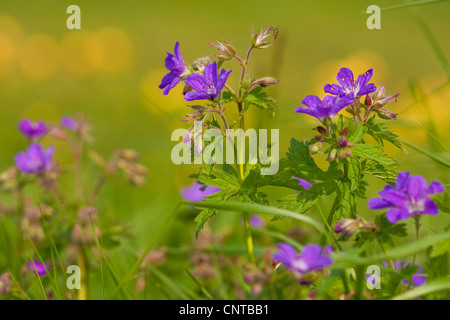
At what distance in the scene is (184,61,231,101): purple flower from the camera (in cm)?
139

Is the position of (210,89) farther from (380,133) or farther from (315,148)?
(380,133)

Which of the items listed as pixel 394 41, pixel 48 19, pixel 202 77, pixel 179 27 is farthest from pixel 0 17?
pixel 202 77

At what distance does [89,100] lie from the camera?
18.9 ft

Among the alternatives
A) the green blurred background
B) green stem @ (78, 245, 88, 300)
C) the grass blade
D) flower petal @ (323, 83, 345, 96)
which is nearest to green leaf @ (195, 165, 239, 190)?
flower petal @ (323, 83, 345, 96)

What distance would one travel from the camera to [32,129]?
7.75 ft

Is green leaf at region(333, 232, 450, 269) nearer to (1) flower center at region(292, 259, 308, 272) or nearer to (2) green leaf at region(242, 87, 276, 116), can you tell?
(1) flower center at region(292, 259, 308, 272)

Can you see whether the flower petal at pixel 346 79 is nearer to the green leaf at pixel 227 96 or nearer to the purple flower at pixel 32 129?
the green leaf at pixel 227 96

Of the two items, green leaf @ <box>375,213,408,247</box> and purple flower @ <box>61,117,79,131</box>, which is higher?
purple flower @ <box>61,117,79,131</box>

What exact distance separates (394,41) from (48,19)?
3.73m

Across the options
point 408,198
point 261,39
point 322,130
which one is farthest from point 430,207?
point 261,39

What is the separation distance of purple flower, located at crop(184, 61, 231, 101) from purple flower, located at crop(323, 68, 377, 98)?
231 millimetres

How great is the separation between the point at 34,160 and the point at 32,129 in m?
0.19

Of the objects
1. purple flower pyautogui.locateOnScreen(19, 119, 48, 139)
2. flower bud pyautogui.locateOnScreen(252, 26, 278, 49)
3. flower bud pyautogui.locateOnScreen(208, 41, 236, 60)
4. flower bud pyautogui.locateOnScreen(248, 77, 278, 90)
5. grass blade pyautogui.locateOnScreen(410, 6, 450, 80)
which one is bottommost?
flower bud pyautogui.locateOnScreen(248, 77, 278, 90)
